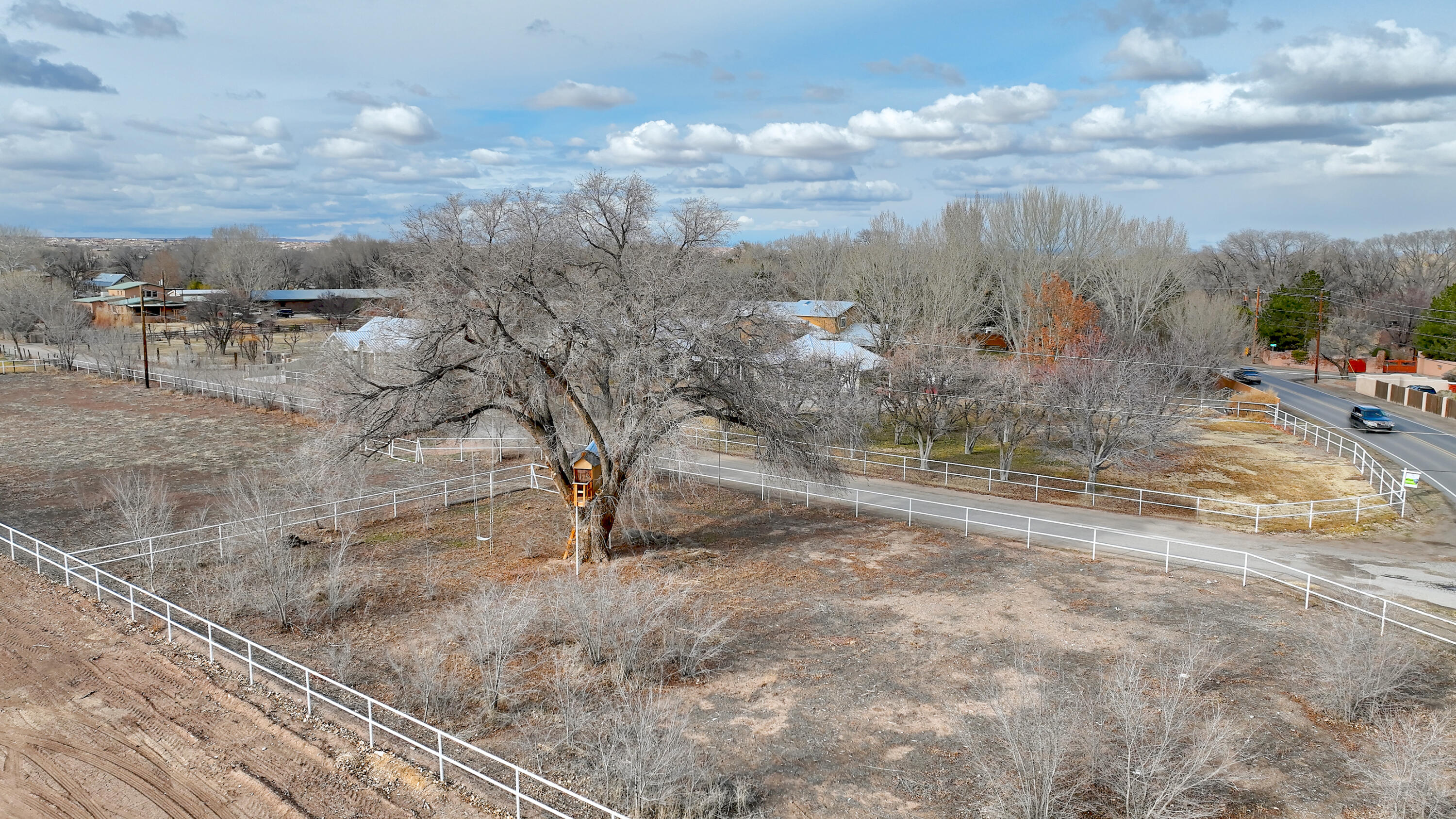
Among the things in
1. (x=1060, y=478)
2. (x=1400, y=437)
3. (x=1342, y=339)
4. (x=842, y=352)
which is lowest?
(x=1060, y=478)

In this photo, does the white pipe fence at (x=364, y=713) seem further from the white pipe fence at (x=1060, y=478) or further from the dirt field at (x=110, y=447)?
the white pipe fence at (x=1060, y=478)

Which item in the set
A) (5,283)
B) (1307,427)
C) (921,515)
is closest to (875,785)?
(921,515)

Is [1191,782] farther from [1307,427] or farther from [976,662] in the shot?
[1307,427]

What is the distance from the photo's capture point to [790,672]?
44.7 feet

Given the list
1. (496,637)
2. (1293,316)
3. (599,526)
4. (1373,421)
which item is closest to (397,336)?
(599,526)

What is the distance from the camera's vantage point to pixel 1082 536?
21484mm

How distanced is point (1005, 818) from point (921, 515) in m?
14.2

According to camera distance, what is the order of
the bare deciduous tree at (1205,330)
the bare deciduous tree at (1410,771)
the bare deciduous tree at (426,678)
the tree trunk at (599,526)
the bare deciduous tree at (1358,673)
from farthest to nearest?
the bare deciduous tree at (1205,330), the tree trunk at (599,526), the bare deciduous tree at (426,678), the bare deciduous tree at (1358,673), the bare deciduous tree at (1410,771)

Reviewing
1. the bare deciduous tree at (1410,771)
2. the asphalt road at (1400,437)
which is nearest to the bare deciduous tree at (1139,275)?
the asphalt road at (1400,437)

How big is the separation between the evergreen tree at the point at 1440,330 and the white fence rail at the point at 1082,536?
51.4 metres

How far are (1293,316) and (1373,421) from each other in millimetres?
35408

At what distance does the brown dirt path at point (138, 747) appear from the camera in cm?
1008

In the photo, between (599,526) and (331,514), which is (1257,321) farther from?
(331,514)

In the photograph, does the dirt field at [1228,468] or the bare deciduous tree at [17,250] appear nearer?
the dirt field at [1228,468]
